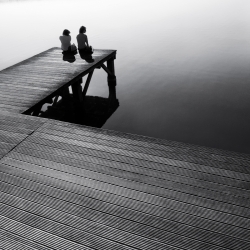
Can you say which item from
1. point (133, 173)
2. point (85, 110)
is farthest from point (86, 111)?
point (133, 173)

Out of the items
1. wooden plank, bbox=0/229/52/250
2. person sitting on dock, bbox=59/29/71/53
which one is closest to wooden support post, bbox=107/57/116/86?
person sitting on dock, bbox=59/29/71/53

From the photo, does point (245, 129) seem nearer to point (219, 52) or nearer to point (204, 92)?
point (204, 92)

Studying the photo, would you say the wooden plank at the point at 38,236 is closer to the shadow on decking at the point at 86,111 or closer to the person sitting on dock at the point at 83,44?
the shadow on decking at the point at 86,111

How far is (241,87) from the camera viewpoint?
9180 millimetres

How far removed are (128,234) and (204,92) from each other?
24.5ft

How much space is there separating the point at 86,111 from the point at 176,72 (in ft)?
15.6

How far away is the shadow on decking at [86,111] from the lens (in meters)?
8.08

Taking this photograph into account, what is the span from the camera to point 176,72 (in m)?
11.0

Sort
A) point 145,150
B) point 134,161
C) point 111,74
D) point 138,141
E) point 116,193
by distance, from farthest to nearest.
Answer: point 111,74 → point 138,141 → point 145,150 → point 134,161 → point 116,193

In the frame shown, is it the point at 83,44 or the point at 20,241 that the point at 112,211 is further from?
the point at 83,44

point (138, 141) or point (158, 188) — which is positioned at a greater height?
point (138, 141)

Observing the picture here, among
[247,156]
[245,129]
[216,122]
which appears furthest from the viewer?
[216,122]

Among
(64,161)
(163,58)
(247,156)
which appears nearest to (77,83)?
(64,161)

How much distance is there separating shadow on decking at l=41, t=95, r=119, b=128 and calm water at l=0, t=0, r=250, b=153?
13.1 inches
